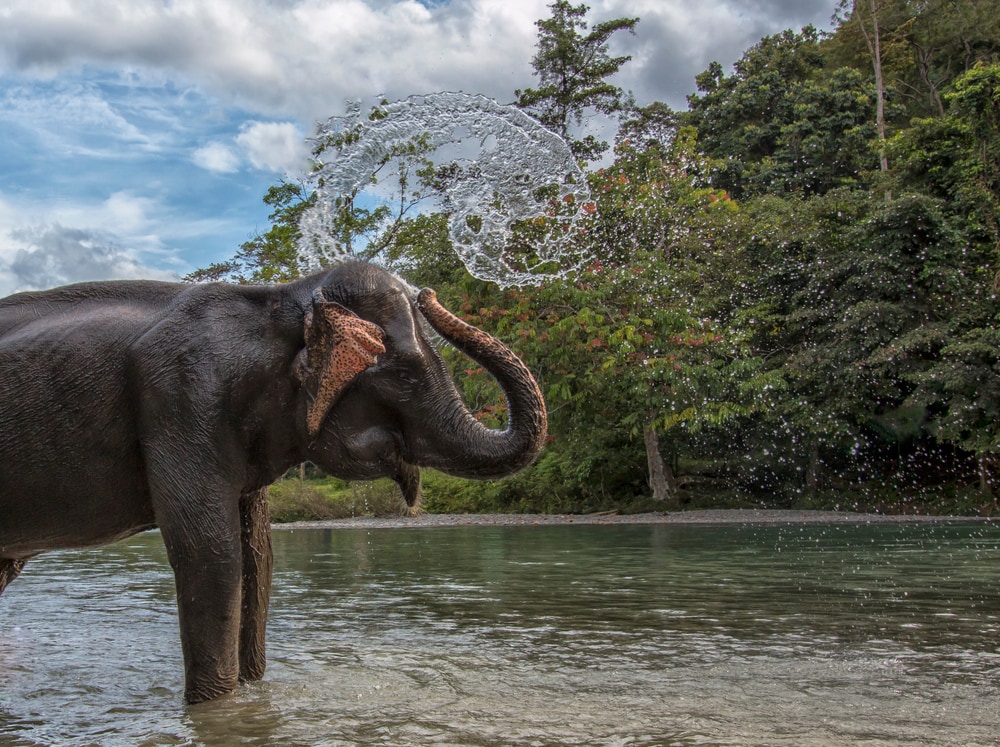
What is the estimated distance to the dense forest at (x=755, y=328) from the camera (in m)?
17.7

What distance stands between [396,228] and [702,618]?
13.6m

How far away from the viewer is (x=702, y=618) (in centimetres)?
615

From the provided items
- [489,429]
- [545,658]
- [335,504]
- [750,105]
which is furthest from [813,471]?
[489,429]

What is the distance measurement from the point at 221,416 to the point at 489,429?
100 centimetres

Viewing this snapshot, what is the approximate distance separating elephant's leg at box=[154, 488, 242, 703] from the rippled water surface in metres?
0.16

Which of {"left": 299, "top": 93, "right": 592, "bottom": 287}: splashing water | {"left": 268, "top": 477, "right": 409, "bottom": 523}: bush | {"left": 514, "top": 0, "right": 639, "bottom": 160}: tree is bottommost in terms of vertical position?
{"left": 268, "top": 477, "right": 409, "bottom": 523}: bush

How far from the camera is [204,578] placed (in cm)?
380

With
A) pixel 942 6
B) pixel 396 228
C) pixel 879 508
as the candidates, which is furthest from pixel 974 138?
pixel 942 6

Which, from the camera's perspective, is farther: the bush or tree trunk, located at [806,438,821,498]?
the bush

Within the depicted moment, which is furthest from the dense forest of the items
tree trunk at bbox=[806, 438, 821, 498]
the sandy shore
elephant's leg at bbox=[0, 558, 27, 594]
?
elephant's leg at bbox=[0, 558, 27, 594]

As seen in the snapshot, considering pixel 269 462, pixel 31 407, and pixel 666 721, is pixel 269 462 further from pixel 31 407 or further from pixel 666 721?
pixel 666 721

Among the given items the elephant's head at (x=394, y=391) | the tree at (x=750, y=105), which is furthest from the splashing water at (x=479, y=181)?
the tree at (x=750, y=105)

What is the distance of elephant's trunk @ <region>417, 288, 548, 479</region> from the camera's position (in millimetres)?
3736

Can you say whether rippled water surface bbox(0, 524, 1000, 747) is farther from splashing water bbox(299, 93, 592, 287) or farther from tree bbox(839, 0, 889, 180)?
tree bbox(839, 0, 889, 180)
